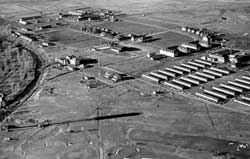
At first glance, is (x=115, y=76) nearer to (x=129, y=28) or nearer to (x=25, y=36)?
(x=129, y=28)

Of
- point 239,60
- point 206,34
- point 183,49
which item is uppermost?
point 206,34

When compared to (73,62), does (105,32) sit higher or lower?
higher

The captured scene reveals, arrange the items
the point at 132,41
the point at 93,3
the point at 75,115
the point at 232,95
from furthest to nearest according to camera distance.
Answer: the point at 93,3, the point at 132,41, the point at 232,95, the point at 75,115

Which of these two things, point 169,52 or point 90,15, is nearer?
point 169,52

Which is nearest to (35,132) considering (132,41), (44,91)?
(44,91)


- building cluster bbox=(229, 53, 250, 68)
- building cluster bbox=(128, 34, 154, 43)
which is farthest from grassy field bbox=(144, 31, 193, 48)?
building cluster bbox=(229, 53, 250, 68)

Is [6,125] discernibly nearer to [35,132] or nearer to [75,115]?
[35,132]

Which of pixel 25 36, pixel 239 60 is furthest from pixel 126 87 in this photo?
pixel 25 36
